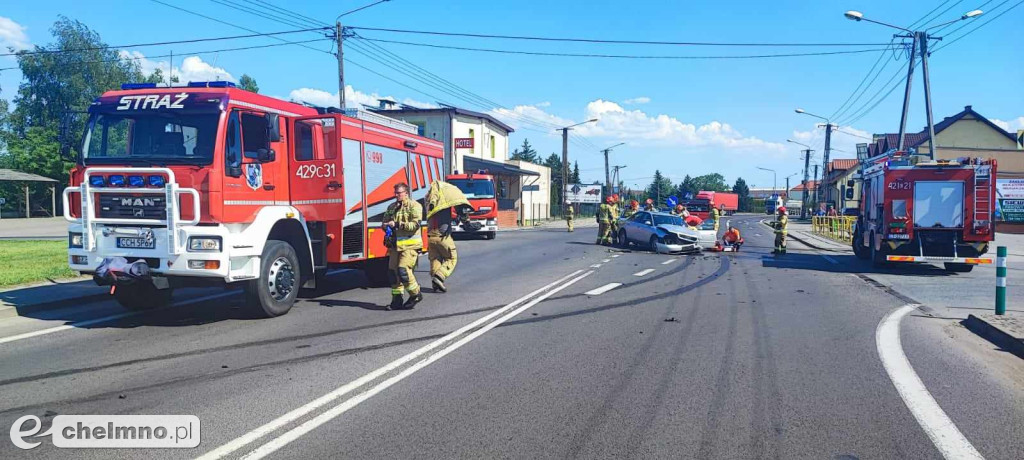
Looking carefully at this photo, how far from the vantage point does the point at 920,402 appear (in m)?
5.34

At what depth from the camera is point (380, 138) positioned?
11109 millimetres

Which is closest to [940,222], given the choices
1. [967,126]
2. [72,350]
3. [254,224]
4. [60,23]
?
[254,224]

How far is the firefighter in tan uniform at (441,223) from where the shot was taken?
10477 millimetres

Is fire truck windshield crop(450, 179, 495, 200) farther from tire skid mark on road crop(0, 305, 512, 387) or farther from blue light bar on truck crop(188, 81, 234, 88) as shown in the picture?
blue light bar on truck crop(188, 81, 234, 88)

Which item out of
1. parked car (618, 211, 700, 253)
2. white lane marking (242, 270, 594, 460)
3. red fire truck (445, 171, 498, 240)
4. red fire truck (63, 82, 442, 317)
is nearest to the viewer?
white lane marking (242, 270, 594, 460)

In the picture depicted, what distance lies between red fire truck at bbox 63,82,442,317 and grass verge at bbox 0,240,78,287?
316 centimetres

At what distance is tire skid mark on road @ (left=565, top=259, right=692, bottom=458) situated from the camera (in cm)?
431

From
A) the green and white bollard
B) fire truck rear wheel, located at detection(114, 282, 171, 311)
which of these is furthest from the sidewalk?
the green and white bollard

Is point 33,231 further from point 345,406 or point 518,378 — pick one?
point 518,378

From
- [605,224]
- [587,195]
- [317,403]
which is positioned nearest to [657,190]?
[587,195]

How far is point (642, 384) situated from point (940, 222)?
45.4ft

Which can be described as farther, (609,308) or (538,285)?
(538,285)

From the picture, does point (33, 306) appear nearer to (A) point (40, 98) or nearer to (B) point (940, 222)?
(B) point (940, 222)

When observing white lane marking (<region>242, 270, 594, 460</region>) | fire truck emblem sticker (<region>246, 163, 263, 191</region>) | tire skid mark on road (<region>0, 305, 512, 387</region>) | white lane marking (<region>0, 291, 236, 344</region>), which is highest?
fire truck emblem sticker (<region>246, 163, 263, 191</region>)
